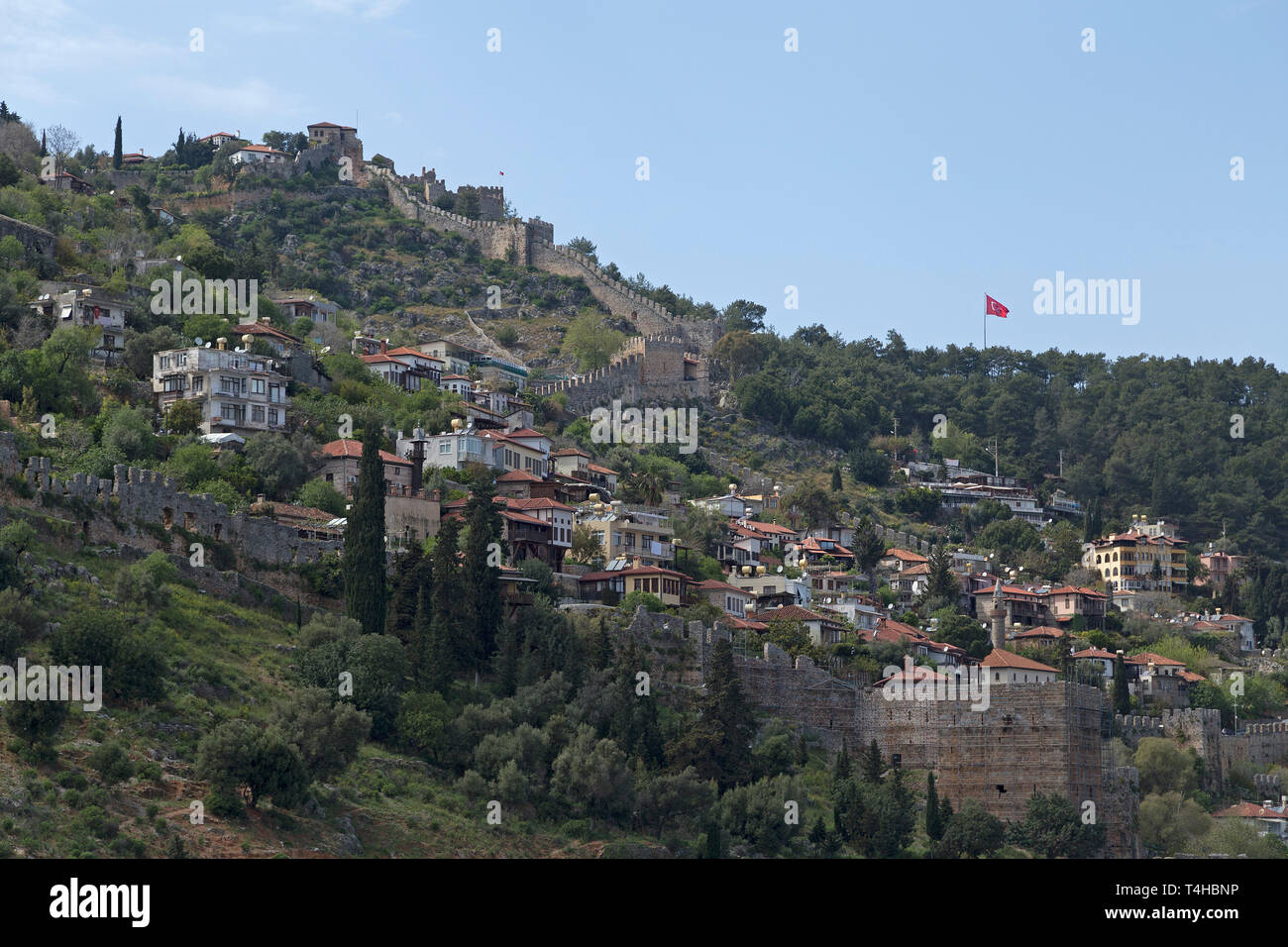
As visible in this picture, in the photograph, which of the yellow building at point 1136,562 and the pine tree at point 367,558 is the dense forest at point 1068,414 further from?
the pine tree at point 367,558

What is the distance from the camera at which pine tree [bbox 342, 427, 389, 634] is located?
57.3 meters

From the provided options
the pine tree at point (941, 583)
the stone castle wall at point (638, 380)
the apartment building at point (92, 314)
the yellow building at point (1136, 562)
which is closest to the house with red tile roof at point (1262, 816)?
the pine tree at point (941, 583)

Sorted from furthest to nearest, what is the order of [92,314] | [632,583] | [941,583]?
[941,583]
[92,314]
[632,583]

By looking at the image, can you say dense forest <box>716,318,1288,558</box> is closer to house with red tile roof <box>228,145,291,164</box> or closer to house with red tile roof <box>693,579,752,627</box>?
house with red tile roof <box>228,145,291,164</box>

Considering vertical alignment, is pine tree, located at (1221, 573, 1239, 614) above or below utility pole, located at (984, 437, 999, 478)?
below

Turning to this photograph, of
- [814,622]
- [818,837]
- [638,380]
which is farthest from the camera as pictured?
[638,380]

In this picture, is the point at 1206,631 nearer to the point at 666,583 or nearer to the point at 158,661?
the point at 666,583

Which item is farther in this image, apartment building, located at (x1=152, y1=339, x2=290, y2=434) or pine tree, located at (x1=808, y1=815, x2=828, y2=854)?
apartment building, located at (x1=152, y1=339, x2=290, y2=434)

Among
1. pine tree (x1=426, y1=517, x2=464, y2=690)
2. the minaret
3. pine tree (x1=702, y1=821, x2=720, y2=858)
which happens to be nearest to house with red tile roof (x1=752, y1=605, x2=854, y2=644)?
the minaret

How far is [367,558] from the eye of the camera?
57719 millimetres

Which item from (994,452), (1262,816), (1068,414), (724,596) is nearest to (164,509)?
(724,596)

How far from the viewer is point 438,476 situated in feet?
243

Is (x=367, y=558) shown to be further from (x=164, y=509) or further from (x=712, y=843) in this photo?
(x=712, y=843)
